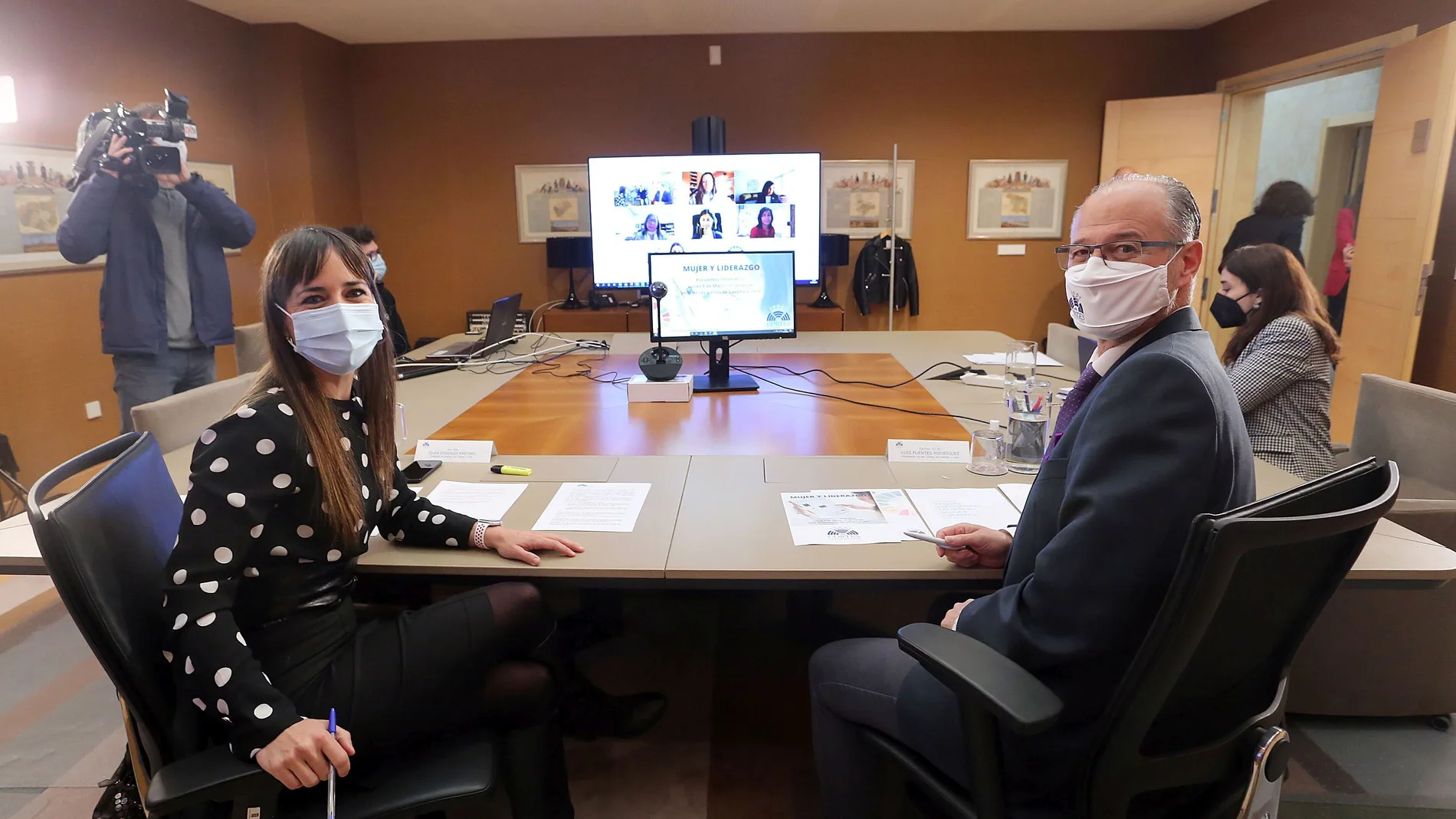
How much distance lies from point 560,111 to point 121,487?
5.11m

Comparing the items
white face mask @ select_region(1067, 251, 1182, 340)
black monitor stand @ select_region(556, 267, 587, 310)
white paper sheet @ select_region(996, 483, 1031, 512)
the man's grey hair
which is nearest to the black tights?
white paper sheet @ select_region(996, 483, 1031, 512)

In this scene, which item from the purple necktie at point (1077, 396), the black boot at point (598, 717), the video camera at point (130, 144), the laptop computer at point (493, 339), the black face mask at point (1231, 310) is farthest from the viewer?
the laptop computer at point (493, 339)

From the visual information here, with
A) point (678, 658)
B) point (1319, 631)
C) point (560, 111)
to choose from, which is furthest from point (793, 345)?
point (560, 111)

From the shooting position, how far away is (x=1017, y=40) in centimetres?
549

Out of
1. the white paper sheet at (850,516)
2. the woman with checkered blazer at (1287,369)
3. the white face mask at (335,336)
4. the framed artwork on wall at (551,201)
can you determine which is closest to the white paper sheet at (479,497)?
the white face mask at (335,336)

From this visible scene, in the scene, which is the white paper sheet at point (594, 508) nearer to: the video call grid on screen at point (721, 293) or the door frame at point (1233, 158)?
the video call grid on screen at point (721, 293)

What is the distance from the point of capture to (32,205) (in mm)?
3479

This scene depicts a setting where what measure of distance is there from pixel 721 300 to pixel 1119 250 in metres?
1.47

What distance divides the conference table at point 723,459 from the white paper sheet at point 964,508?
0.06 meters

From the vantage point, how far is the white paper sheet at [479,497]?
5.06 feet

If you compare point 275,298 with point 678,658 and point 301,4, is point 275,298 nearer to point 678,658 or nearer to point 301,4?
Result: point 678,658

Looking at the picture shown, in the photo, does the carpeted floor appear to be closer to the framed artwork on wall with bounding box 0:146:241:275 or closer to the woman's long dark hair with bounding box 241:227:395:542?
the woman's long dark hair with bounding box 241:227:395:542

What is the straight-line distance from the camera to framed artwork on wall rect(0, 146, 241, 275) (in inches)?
132

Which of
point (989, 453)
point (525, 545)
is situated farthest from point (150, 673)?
point (989, 453)
